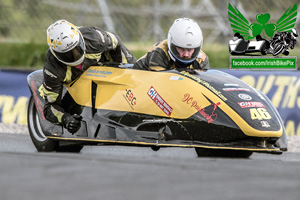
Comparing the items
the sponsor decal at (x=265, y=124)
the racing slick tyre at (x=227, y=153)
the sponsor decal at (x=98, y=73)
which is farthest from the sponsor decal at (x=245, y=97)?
the sponsor decal at (x=98, y=73)

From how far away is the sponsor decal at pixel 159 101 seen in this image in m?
6.12

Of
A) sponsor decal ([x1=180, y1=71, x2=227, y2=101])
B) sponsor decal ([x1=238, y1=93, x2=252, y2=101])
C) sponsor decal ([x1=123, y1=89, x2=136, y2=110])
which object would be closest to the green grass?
sponsor decal ([x1=123, y1=89, x2=136, y2=110])

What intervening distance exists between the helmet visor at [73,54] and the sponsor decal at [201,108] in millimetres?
1507

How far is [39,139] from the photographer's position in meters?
7.64

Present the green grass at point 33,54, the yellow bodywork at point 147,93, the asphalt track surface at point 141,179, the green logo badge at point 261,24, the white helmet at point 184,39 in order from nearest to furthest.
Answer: the asphalt track surface at point 141,179 → the yellow bodywork at point 147,93 → the white helmet at point 184,39 → the green logo badge at point 261,24 → the green grass at point 33,54

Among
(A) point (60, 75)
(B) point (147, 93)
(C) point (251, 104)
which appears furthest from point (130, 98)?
(C) point (251, 104)

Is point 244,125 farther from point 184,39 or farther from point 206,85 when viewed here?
point 184,39

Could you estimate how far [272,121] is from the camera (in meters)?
5.94

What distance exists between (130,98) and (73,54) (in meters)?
0.94

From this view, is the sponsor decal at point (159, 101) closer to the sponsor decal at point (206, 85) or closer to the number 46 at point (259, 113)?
the sponsor decal at point (206, 85)

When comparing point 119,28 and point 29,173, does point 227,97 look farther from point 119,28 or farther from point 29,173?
point 119,28

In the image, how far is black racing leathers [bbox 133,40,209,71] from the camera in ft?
22.1

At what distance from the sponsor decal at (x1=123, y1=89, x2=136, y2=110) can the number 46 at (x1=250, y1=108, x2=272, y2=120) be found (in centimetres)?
118

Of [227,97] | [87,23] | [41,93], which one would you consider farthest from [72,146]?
[87,23]
